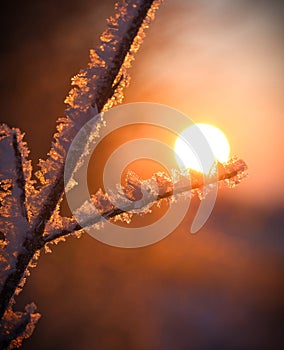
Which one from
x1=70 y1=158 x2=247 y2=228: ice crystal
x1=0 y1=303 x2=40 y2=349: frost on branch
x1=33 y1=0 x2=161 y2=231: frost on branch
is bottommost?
x1=0 y1=303 x2=40 y2=349: frost on branch

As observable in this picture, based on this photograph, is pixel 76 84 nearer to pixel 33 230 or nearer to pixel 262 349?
pixel 33 230

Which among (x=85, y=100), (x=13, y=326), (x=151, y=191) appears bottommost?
(x=13, y=326)

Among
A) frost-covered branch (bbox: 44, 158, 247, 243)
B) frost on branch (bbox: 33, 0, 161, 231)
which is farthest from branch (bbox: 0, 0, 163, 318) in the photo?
frost-covered branch (bbox: 44, 158, 247, 243)

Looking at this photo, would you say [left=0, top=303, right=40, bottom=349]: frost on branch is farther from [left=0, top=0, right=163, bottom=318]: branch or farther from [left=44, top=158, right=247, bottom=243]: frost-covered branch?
[left=44, top=158, right=247, bottom=243]: frost-covered branch

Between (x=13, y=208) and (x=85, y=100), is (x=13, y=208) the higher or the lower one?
the lower one

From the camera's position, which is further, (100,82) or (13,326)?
(13,326)

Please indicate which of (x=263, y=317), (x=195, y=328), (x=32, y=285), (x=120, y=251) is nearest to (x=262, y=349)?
→ (x=263, y=317)

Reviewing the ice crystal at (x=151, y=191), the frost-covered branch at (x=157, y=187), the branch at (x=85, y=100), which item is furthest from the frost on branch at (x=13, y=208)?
the ice crystal at (x=151, y=191)

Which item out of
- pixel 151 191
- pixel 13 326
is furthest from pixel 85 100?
pixel 13 326

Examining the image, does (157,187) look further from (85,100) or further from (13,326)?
(13,326)
